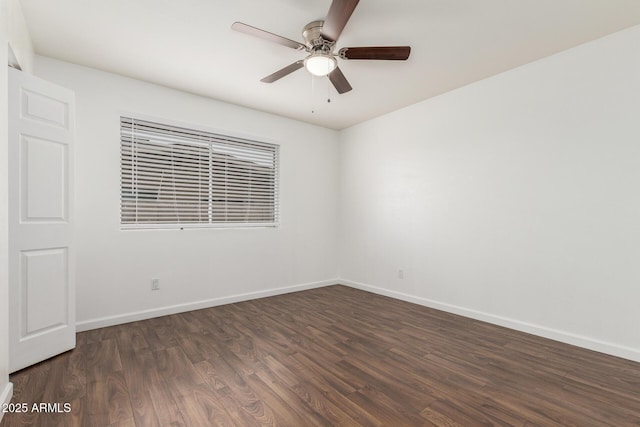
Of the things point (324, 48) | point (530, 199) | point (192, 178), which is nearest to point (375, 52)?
point (324, 48)

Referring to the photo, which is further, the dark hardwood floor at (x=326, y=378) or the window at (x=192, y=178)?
the window at (x=192, y=178)

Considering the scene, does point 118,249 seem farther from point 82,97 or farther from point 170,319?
point 82,97

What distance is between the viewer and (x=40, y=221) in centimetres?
233

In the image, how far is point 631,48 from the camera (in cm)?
241

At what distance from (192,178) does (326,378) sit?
2.78 m

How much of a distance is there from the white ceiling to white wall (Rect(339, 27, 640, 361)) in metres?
0.35

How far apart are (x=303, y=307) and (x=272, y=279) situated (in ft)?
2.64

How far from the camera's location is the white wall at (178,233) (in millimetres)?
3006

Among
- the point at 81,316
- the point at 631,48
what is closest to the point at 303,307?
the point at 81,316

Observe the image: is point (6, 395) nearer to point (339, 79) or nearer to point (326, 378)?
point (326, 378)

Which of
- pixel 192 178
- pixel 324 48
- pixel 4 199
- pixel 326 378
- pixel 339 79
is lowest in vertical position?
pixel 326 378

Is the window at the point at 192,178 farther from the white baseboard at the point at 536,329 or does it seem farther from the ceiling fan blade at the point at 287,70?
the white baseboard at the point at 536,329

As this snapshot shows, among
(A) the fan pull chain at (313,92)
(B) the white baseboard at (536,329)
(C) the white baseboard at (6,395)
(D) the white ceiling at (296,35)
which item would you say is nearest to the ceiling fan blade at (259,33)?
(D) the white ceiling at (296,35)

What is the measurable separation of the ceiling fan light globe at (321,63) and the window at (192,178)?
6.44ft
